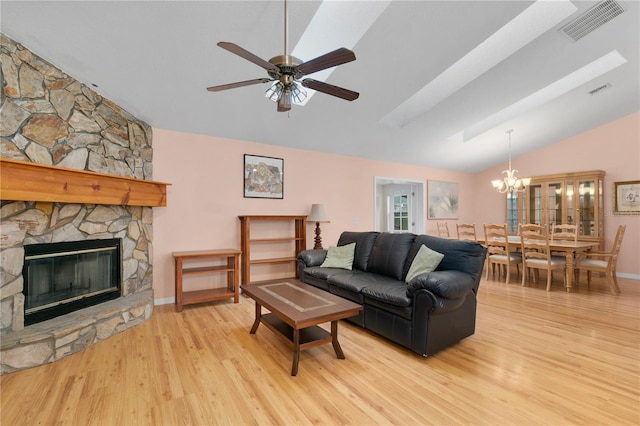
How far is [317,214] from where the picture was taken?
4863 mm

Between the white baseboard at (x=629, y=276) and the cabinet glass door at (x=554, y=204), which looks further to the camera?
the cabinet glass door at (x=554, y=204)

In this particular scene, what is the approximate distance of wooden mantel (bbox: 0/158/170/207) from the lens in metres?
2.31

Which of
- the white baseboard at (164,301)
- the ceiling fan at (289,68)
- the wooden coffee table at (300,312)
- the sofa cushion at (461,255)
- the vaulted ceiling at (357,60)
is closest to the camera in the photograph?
the ceiling fan at (289,68)

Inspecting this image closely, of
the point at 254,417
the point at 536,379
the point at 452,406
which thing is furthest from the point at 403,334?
the point at 254,417

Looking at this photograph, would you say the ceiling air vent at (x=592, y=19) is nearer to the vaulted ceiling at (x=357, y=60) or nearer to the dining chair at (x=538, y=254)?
the vaulted ceiling at (x=357, y=60)

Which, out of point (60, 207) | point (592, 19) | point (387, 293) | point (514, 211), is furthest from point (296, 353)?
point (514, 211)

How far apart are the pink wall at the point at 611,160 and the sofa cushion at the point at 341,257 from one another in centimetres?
546

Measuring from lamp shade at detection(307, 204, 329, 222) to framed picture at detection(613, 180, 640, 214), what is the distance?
5.68 meters

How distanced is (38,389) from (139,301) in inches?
49.6

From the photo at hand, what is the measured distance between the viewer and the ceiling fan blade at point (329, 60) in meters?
1.72

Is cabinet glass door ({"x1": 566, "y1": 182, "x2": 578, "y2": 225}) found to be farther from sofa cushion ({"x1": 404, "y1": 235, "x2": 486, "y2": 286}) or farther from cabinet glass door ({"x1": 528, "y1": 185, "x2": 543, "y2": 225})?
sofa cushion ({"x1": 404, "y1": 235, "x2": 486, "y2": 286})

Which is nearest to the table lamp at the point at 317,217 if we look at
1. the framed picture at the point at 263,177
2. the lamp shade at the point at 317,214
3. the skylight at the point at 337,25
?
the lamp shade at the point at 317,214

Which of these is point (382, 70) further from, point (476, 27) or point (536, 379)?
A: point (536, 379)

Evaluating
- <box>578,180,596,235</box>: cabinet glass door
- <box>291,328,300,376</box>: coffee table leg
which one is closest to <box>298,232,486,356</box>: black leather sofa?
<box>291,328,300,376</box>: coffee table leg
